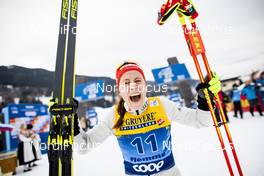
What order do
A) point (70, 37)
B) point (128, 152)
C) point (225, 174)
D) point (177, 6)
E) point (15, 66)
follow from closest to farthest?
point (128, 152) < point (177, 6) < point (70, 37) < point (225, 174) < point (15, 66)

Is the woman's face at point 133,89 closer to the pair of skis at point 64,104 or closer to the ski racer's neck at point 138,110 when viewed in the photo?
the ski racer's neck at point 138,110

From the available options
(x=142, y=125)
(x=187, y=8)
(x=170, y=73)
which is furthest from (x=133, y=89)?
(x=170, y=73)

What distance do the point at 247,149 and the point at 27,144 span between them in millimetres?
6315

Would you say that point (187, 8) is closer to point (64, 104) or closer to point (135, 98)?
point (135, 98)

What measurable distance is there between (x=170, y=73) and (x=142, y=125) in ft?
45.5

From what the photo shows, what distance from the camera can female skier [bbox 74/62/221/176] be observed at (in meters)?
1.58

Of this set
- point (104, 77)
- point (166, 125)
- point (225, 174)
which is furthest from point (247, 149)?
point (104, 77)

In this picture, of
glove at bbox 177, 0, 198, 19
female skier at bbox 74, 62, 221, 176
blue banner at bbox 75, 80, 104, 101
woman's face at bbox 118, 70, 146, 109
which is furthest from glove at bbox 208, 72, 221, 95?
blue banner at bbox 75, 80, 104, 101

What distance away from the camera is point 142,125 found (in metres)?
1.64

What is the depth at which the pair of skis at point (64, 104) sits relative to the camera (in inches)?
67.6

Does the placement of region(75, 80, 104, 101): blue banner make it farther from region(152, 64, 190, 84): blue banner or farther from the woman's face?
Answer: the woman's face

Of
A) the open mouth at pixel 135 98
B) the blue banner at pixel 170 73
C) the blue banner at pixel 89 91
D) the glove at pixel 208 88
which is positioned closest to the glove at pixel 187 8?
the glove at pixel 208 88

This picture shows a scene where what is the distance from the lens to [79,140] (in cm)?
166

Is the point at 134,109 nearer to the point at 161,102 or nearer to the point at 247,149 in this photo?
the point at 161,102
